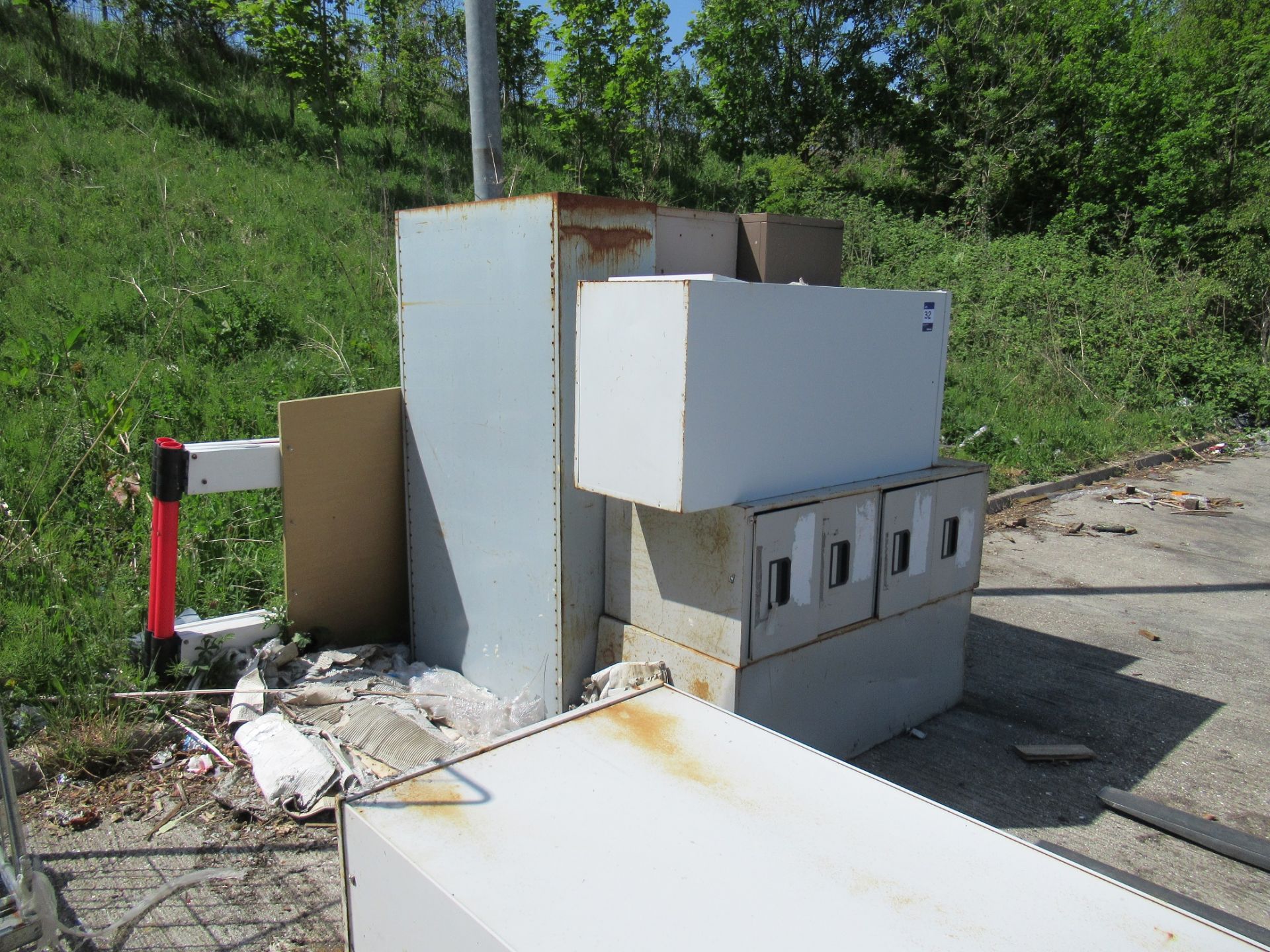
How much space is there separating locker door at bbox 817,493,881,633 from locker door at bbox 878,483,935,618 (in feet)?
0.16

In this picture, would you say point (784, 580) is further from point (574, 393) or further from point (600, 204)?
point (600, 204)

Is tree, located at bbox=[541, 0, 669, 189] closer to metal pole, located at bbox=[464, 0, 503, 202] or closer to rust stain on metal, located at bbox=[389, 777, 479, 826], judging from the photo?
metal pole, located at bbox=[464, 0, 503, 202]

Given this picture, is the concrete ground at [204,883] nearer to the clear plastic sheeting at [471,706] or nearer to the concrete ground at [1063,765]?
the concrete ground at [1063,765]

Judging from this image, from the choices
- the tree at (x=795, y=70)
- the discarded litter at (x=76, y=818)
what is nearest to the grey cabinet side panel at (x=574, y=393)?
the discarded litter at (x=76, y=818)

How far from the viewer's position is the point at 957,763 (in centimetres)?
335

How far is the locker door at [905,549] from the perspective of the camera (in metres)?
3.22

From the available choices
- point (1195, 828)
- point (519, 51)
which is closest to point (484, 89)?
point (1195, 828)

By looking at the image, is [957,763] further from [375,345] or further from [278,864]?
[375,345]

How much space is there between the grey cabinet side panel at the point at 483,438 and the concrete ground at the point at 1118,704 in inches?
56.7

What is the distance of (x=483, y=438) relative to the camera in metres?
3.33

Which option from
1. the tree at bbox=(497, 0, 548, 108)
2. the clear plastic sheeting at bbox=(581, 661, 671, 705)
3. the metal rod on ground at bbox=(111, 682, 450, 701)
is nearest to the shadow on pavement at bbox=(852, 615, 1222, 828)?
the clear plastic sheeting at bbox=(581, 661, 671, 705)

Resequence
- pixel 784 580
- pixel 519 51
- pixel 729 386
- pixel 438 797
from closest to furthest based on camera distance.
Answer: pixel 438 797 < pixel 729 386 < pixel 784 580 < pixel 519 51

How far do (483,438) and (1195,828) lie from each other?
2849 mm

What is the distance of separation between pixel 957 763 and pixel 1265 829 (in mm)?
1006
